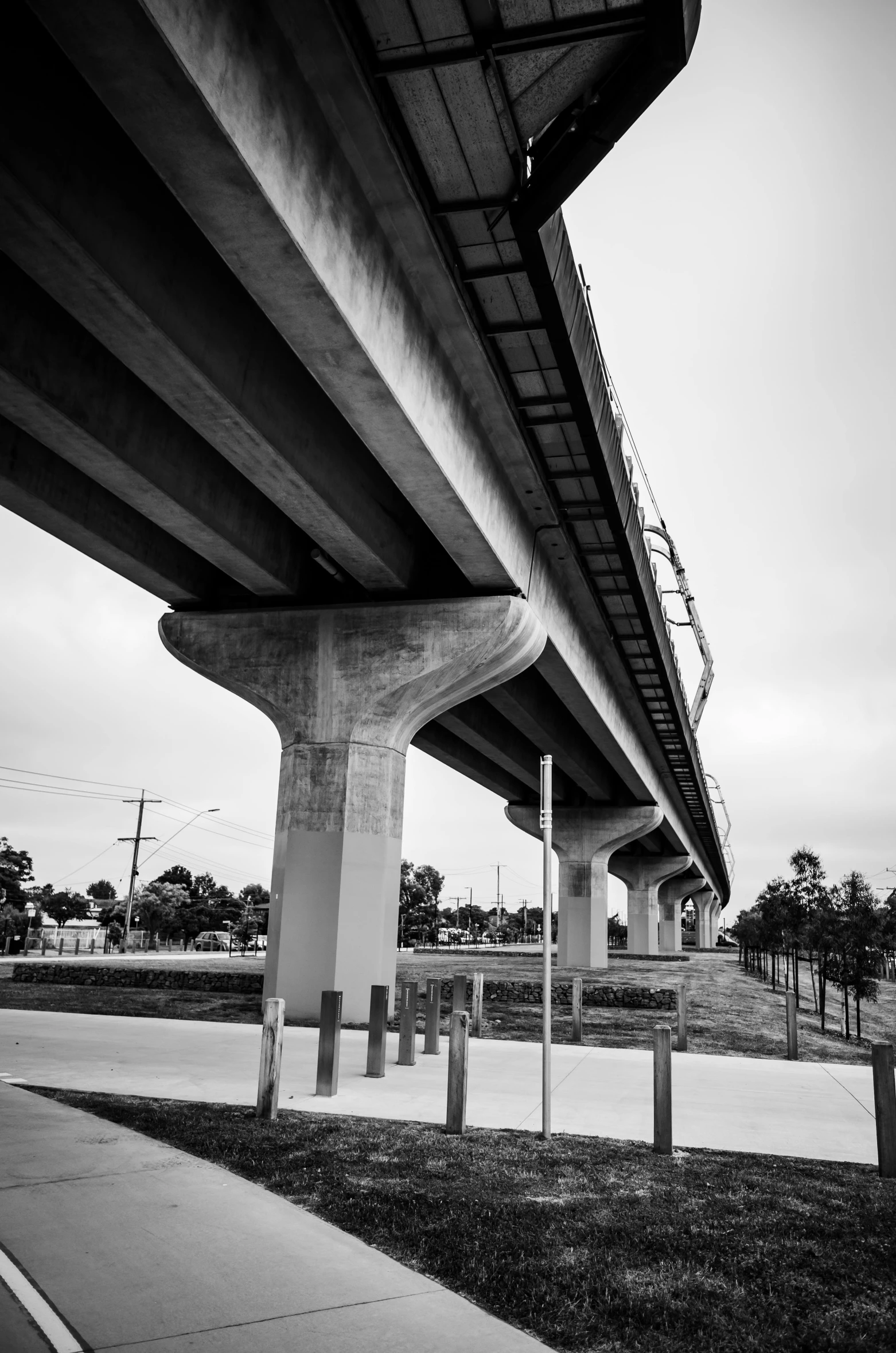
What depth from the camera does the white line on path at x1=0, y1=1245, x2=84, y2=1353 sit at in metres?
3.93

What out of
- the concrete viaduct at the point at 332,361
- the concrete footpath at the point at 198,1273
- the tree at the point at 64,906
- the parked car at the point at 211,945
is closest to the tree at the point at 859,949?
the concrete viaduct at the point at 332,361

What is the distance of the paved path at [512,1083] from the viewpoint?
873 cm

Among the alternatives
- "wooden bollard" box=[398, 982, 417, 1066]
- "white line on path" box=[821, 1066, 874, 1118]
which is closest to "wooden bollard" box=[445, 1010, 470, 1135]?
"wooden bollard" box=[398, 982, 417, 1066]

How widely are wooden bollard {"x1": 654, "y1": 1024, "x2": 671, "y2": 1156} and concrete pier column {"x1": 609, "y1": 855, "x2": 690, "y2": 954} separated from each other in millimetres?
61373

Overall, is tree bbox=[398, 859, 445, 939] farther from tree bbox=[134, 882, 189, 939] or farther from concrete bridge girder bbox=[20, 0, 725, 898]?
concrete bridge girder bbox=[20, 0, 725, 898]

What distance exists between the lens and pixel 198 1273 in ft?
15.4

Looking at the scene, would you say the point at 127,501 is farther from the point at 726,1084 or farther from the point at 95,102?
the point at 726,1084

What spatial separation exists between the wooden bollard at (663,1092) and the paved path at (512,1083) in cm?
49

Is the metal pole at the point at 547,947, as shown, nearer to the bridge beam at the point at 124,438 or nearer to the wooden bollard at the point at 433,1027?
the wooden bollard at the point at 433,1027

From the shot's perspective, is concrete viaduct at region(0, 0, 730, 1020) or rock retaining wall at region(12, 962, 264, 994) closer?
concrete viaduct at region(0, 0, 730, 1020)

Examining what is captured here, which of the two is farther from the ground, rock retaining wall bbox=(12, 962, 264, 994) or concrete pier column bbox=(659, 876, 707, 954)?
concrete pier column bbox=(659, 876, 707, 954)

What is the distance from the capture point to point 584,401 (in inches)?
543

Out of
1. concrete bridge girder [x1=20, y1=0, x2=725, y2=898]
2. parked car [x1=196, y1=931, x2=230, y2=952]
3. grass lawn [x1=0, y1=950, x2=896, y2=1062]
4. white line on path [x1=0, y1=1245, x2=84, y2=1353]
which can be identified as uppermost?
concrete bridge girder [x1=20, y1=0, x2=725, y2=898]

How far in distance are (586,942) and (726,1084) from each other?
34.4 m
